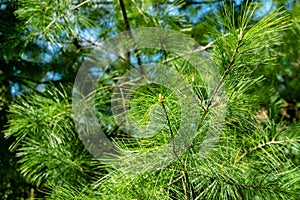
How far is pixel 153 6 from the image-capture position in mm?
Answer: 1419

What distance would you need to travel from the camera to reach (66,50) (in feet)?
5.08

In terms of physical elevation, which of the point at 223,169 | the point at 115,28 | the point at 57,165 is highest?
the point at 115,28

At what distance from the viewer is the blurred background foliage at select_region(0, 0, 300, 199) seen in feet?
3.88

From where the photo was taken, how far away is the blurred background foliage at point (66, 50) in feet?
3.88

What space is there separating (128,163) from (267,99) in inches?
38.5

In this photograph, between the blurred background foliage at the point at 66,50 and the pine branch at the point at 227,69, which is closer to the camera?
the pine branch at the point at 227,69

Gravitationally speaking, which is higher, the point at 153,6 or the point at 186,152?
the point at 153,6

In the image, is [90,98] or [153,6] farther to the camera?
[153,6]

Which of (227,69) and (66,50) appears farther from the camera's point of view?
(66,50)

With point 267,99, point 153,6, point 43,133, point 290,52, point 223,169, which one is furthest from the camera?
point 290,52

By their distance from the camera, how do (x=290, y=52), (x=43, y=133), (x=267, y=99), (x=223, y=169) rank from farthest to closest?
(x=290, y=52), (x=267, y=99), (x=43, y=133), (x=223, y=169)

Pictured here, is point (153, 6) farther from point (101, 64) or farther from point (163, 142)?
point (163, 142)

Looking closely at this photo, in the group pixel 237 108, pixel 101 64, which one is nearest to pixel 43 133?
pixel 101 64

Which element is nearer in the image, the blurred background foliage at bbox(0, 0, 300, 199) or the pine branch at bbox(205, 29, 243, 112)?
the pine branch at bbox(205, 29, 243, 112)
